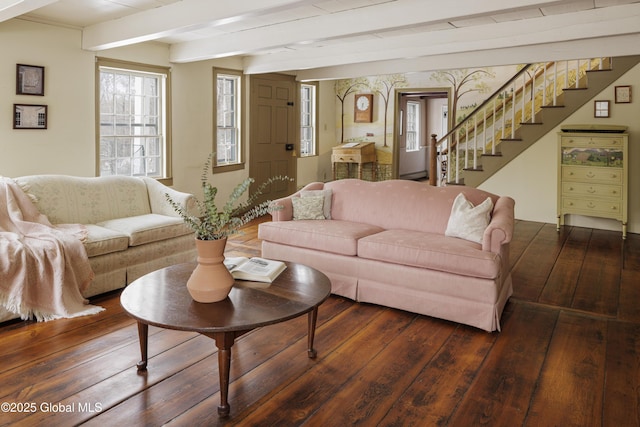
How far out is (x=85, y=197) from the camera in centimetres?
464

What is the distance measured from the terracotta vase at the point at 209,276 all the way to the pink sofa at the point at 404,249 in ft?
4.37

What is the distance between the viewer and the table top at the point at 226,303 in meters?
2.30

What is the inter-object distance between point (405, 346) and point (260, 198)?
5478mm

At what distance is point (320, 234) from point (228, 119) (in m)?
4.08

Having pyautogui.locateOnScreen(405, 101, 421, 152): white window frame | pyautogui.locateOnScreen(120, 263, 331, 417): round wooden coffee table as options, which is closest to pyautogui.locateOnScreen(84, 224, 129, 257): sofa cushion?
pyautogui.locateOnScreen(120, 263, 331, 417): round wooden coffee table

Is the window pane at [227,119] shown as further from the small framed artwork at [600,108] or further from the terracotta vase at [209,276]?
the small framed artwork at [600,108]

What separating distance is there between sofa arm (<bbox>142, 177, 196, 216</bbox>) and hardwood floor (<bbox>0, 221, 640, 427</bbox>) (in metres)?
1.24

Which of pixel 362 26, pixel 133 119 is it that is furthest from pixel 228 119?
pixel 362 26

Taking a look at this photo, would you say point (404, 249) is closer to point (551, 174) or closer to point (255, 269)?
point (255, 269)

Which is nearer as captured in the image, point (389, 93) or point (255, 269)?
point (255, 269)

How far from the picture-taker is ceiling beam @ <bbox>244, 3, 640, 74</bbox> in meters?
4.38

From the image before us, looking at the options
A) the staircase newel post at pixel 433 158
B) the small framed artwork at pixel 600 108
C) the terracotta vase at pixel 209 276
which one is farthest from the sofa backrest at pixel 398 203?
the small framed artwork at pixel 600 108

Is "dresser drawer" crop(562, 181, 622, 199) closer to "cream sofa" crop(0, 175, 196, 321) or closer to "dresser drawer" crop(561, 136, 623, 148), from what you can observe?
"dresser drawer" crop(561, 136, 623, 148)

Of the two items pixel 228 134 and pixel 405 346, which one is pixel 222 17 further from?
pixel 228 134
